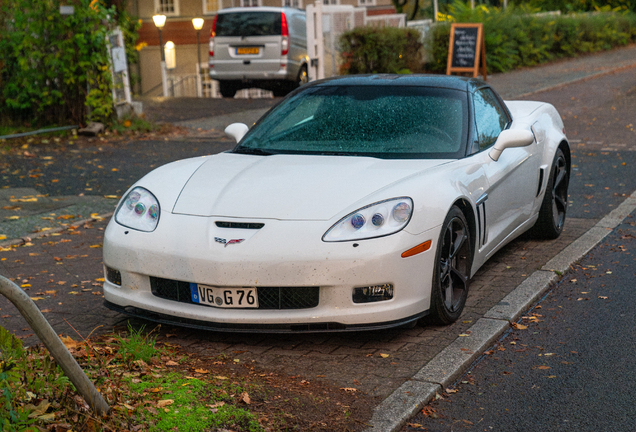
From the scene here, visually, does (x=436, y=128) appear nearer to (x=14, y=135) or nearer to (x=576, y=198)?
(x=576, y=198)

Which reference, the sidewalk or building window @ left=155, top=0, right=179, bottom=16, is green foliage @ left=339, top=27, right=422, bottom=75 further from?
building window @ left=155, top=0, right=179, bottom=16

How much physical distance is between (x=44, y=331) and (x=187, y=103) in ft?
53.7

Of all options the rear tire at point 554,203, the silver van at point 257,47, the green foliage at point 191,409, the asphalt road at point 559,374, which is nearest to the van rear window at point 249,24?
the silver van at point 257,47

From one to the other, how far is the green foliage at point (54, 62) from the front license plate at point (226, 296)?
962 cm

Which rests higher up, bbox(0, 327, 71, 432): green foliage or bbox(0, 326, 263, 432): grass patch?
bbox(0, 327, 71, 432): green foliage

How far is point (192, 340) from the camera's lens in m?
4.54

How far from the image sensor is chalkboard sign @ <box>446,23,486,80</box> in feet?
67.8

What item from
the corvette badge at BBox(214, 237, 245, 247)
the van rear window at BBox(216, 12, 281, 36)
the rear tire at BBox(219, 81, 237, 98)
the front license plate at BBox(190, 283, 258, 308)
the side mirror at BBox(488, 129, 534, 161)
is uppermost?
the van rear window at BBox(216, 12, 281, 36)

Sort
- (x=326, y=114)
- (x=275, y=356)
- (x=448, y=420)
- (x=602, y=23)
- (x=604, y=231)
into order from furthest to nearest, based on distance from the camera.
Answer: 1. (x=602, y=23)
2. (x=604, y=231)
3. (x=326, y=114)
4. (x=275, y=356)
5. (x=448, y=420)

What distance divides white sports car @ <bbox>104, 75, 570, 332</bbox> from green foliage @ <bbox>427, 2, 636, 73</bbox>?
19102 mm

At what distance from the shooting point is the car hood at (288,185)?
14.1 ft

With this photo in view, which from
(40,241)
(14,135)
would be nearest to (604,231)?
(40,241)

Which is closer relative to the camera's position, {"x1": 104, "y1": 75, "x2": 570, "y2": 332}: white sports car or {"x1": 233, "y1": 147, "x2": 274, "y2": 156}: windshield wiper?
{"x1": 104, "y1": 75, "x2": 570, "y2": 332}: white sports car

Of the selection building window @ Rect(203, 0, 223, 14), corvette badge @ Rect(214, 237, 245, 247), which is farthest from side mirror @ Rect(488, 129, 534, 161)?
building window @ Rect(203, 0, 223, 14)
